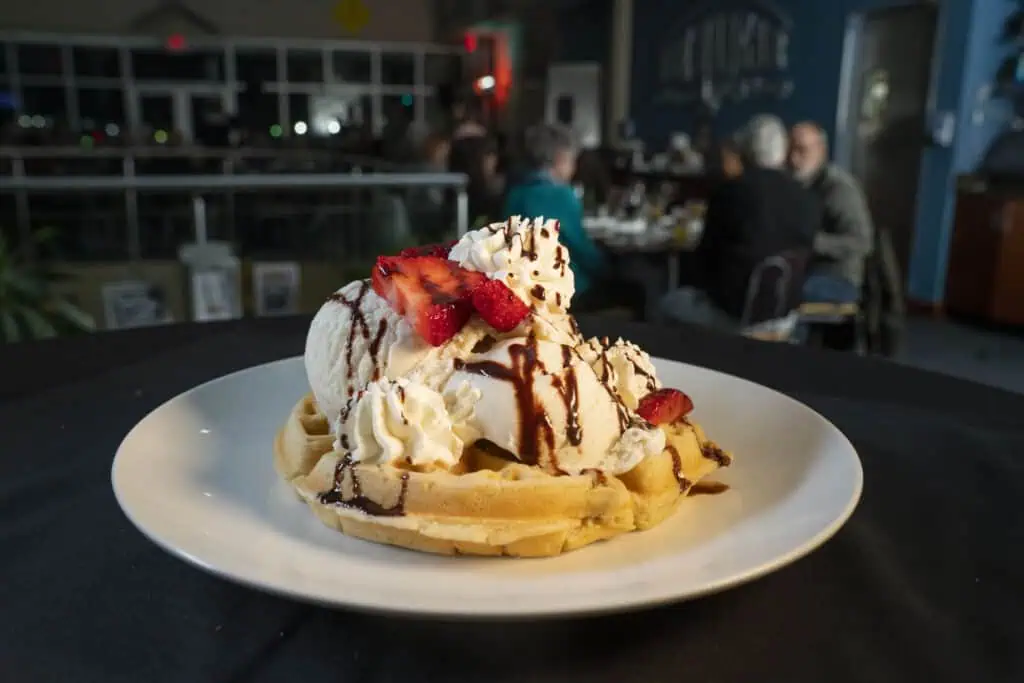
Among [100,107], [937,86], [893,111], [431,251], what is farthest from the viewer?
[100,107]

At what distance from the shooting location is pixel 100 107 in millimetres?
12398

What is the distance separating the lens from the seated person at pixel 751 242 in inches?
132

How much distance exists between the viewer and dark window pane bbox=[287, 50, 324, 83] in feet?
41.7

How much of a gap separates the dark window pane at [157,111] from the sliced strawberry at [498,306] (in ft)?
42.9

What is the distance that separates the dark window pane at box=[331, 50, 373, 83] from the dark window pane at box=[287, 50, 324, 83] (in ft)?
0.74

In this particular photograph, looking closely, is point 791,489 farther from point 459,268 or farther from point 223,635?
point 223,635

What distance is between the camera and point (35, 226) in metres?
3.03

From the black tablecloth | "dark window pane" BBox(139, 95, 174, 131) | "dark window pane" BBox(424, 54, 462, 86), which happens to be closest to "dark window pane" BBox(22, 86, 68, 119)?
"dark window pane" BBox(139, 95, 174, 131)

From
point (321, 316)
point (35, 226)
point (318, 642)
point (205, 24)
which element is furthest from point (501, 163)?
point (205, 24)

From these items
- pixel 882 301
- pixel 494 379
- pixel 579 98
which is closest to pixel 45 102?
pixel 579 98

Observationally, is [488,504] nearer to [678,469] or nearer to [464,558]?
[464,558]

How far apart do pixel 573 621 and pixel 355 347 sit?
42 cm

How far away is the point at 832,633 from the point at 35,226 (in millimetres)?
3081

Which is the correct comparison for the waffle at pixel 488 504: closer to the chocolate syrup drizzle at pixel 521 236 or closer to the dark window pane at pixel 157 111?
the chocolate syrup drizzle at pixel 521 236
